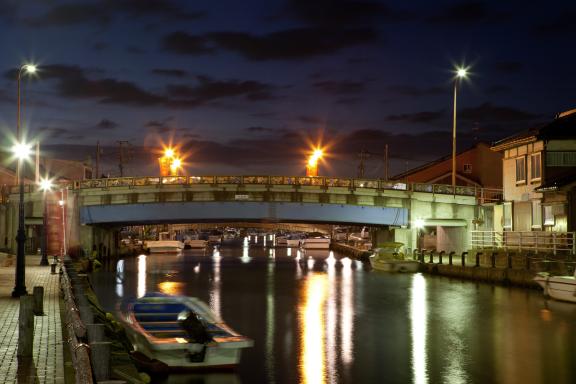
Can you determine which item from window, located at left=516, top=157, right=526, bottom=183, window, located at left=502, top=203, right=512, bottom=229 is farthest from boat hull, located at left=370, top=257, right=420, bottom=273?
window, located at left=516, top=157, right=526, bottom=183

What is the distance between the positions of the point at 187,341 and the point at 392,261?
147ft

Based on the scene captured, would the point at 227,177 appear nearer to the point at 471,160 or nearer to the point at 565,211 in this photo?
the point at 565,211

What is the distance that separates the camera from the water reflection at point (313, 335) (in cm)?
2227

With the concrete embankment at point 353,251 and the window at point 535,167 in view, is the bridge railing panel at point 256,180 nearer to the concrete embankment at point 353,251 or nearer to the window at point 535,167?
the window at point 535,167

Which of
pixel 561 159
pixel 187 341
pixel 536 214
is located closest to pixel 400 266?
pixel 536 214


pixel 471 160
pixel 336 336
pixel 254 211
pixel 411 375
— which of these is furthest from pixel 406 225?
pixel 411 375

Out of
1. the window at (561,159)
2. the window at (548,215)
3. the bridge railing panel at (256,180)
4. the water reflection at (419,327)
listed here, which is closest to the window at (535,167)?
the window at (561,159)

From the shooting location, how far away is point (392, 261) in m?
64.6

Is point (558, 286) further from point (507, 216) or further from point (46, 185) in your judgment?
point (46, 185)

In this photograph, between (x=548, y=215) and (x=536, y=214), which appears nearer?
(x=548, y=215)

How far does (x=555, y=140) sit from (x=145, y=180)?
37.4 metres

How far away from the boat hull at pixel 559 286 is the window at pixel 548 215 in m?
10.6

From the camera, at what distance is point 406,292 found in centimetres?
A: 4841

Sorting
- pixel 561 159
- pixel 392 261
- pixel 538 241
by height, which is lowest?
pixel 392 261
